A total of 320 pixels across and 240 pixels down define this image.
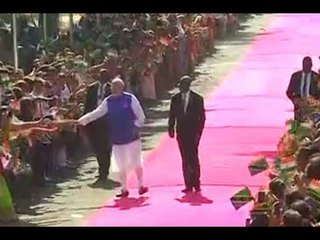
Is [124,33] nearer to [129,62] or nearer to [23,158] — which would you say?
[129,62]

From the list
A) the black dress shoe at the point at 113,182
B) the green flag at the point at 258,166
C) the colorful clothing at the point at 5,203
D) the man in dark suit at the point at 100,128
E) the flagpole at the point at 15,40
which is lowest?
the colorful clothing at the point at 5,203

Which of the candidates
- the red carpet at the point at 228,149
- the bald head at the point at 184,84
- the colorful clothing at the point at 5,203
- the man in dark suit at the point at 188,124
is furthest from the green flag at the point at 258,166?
the colorful clothing at the point at 5,203

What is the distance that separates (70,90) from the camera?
5.41 m

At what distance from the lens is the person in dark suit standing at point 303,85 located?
17.6 ft

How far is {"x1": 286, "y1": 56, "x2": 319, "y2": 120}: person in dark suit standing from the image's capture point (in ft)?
17.6

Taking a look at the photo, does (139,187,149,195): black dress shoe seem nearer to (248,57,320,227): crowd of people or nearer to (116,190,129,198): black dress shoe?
(116,190,129,198): black dress shoe

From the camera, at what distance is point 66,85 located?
5.41m

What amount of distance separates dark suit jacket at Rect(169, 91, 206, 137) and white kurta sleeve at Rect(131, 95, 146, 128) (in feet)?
0.44

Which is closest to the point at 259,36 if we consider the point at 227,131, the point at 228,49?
the point at 228,49

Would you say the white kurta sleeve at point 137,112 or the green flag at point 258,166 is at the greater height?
the white kurta sleeve at point 137,112

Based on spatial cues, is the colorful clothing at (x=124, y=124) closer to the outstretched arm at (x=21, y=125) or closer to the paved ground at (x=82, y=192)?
the paved ground at (x=82, y=192)

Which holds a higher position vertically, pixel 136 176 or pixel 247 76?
pixel 247 76
